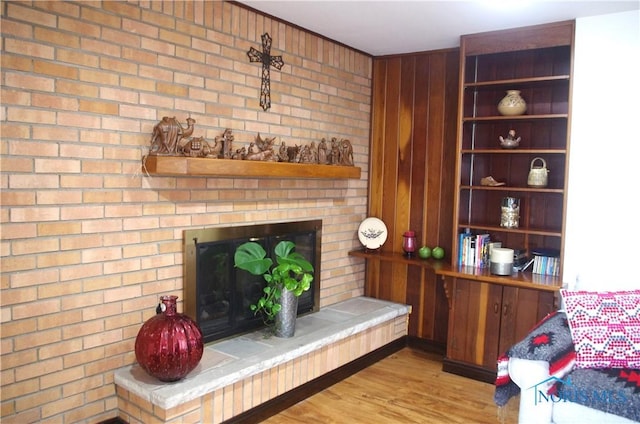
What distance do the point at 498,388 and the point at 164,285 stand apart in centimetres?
178

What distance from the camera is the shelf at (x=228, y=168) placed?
8.21ft

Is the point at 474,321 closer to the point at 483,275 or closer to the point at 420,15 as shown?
the point at 483,275

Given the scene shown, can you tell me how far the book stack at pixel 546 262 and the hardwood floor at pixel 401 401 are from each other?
0.84 m

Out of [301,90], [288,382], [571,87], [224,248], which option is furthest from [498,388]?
[301,90]

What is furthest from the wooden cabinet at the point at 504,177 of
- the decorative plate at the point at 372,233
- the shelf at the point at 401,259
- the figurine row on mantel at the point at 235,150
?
the figurine row on mantel at the point at 235,150

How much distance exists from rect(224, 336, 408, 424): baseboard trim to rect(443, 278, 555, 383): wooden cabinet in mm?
483

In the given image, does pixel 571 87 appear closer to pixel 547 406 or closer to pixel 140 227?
pixel 547 406

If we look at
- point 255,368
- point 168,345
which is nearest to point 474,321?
point 255,368

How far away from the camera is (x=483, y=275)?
336 cm

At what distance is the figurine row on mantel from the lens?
256 cm

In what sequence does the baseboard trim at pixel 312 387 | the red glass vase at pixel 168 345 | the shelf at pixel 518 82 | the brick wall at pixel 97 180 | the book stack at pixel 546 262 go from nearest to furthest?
1. the brick wall at pixel 97 180
2. the red glass vase at pixel 168 345
3. the baseboard trim at pixel 312 387
4. the shelf at pixel 518 82
5. the book stack at pixel 546 262

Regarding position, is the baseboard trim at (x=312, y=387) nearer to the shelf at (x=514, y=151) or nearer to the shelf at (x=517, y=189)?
the shelf at (x=517, y=189)

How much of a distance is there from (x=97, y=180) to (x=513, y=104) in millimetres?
2634

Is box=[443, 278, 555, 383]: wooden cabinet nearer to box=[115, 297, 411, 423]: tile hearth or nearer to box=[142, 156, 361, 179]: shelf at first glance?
box=[115, 297, 411, 423]: tile hearth
